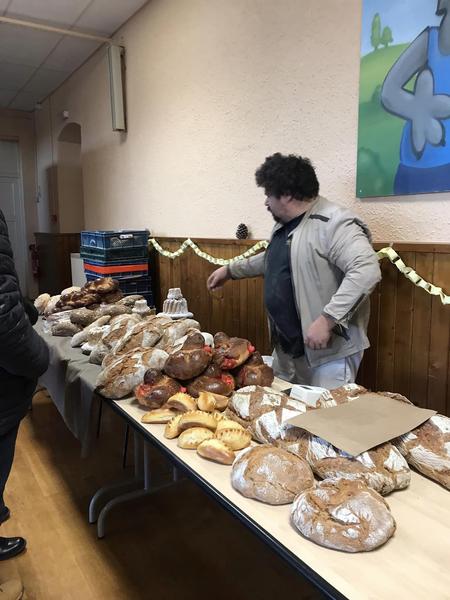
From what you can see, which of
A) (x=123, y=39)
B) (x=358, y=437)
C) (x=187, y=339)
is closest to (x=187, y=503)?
(x=187, y=339)

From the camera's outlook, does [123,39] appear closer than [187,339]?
No

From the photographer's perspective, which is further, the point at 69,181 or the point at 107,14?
the point at 69,181

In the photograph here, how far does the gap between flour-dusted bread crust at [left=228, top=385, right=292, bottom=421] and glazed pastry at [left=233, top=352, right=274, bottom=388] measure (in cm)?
16

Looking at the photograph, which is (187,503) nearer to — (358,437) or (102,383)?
(102,383)

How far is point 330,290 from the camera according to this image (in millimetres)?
1881

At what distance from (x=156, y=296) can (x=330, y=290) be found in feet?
8.42

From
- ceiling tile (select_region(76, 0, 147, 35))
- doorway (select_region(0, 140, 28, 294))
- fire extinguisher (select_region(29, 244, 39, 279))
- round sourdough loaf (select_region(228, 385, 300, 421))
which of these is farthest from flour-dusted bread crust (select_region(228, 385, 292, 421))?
doorway (select_region(0, 140, 28, 294))

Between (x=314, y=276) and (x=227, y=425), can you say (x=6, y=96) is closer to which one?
(x=314, y=276)

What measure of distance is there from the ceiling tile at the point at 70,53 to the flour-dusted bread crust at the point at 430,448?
4.95m

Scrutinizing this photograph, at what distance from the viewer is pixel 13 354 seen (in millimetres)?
1457

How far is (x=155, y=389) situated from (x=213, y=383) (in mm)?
189

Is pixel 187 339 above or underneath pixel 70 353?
above

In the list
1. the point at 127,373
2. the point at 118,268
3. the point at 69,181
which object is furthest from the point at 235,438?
the point at 69,181

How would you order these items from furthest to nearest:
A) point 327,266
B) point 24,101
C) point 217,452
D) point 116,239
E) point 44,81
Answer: point 24,101 < point 44,81 < point 116,239 < point 327,266 < point 217,452
